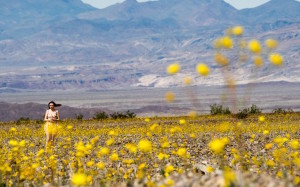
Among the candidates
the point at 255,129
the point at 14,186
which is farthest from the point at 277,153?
the point at 255,129

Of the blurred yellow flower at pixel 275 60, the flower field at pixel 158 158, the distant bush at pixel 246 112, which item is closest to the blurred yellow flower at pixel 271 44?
the blurred yellow flower at pixel 275 60

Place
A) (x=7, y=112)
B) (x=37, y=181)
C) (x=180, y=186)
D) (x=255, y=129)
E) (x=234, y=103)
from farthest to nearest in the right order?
(x=7, y=112)
(x=255, y=129)
(x=37, y=181)
(x=180, y=186)
(x=234, y=103)

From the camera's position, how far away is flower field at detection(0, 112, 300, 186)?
638cm

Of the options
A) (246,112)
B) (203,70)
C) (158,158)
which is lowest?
(158,158)

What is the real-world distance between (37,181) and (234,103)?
4.26m

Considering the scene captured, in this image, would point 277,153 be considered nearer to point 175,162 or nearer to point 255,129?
point 175,162

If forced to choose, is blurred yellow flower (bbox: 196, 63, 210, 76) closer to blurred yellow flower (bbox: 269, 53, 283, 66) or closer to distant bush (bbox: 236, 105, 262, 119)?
blurred yellow flower (bbox: 269, 53, 283, 66)

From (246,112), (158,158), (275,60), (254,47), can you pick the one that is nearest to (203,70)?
(254,47)

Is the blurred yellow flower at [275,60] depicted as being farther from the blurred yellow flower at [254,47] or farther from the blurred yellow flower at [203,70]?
the blurred yellow flower at [203,70]

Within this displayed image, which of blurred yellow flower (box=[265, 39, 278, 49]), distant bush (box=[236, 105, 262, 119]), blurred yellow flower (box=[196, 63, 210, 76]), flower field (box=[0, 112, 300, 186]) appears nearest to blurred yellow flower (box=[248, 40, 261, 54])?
blurred yellow flower (box=[265, 39, 278, 49])

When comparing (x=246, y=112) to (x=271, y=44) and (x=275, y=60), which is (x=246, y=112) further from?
(x=275, y=60)

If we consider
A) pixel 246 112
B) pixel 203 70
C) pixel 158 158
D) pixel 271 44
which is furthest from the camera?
pixel 246 112

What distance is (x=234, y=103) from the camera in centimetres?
504

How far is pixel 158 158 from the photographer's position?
1085cm
